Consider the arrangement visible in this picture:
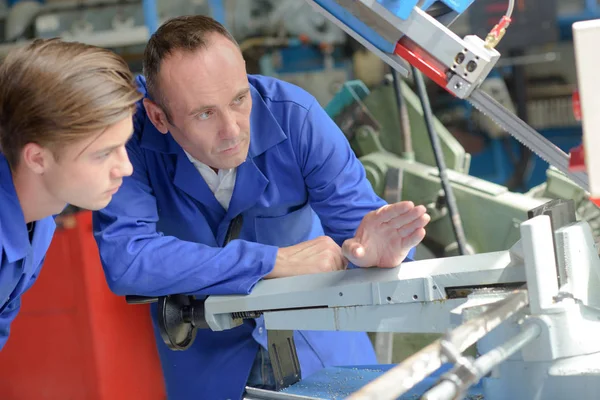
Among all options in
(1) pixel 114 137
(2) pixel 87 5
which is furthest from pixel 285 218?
(2) pixel 87 5

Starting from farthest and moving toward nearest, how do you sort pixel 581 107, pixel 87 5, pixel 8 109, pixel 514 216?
pixel 87 5, pixel 514 216, pixel 8 109, pixel 581 107

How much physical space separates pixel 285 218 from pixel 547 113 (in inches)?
98.6

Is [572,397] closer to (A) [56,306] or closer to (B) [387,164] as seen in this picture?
(B) [387,164]

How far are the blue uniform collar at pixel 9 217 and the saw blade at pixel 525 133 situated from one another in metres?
0.80

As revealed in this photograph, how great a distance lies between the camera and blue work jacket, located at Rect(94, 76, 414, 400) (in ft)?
5.41

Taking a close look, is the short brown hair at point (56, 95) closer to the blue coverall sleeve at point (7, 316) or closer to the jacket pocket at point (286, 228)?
the blue coverall sleeve at point (7, 316)

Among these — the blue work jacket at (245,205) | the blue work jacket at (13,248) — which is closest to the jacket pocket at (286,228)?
the blue work jacket at (245,205)

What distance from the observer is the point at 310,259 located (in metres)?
1.62

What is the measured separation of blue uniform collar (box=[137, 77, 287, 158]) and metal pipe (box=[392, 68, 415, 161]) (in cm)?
99

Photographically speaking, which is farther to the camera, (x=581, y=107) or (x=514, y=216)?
(x=514, y=216)

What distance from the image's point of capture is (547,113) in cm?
395

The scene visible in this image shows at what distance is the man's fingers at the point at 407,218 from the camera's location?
A: 4.60 feet

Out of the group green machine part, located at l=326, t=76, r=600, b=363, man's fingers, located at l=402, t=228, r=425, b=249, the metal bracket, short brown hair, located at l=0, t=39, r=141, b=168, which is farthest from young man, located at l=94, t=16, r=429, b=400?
green machine part, located at l=326, t=76, r=600, b=363

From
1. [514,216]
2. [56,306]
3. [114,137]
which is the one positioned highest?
[114,137]
